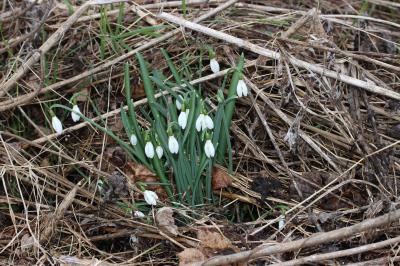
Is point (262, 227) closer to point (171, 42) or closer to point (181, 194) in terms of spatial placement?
point (181, 194)

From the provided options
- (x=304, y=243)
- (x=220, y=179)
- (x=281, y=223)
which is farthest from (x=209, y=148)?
(x=304, y=243)

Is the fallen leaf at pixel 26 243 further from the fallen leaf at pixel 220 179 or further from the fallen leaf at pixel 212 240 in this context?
the fallen leaf at pixel 220 179

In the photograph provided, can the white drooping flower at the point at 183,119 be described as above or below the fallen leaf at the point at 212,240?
above

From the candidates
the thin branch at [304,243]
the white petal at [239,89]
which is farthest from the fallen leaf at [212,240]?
the white petal at [239,89]

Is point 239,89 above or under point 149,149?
above

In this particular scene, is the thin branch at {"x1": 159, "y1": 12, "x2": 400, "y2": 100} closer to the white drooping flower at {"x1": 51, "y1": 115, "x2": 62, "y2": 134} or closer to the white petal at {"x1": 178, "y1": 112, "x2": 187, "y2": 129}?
the white petal at {"x1": 178, "y1": 112, "x2": 187, "y2": 129}

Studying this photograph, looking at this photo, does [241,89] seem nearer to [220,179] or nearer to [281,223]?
[220,179]
